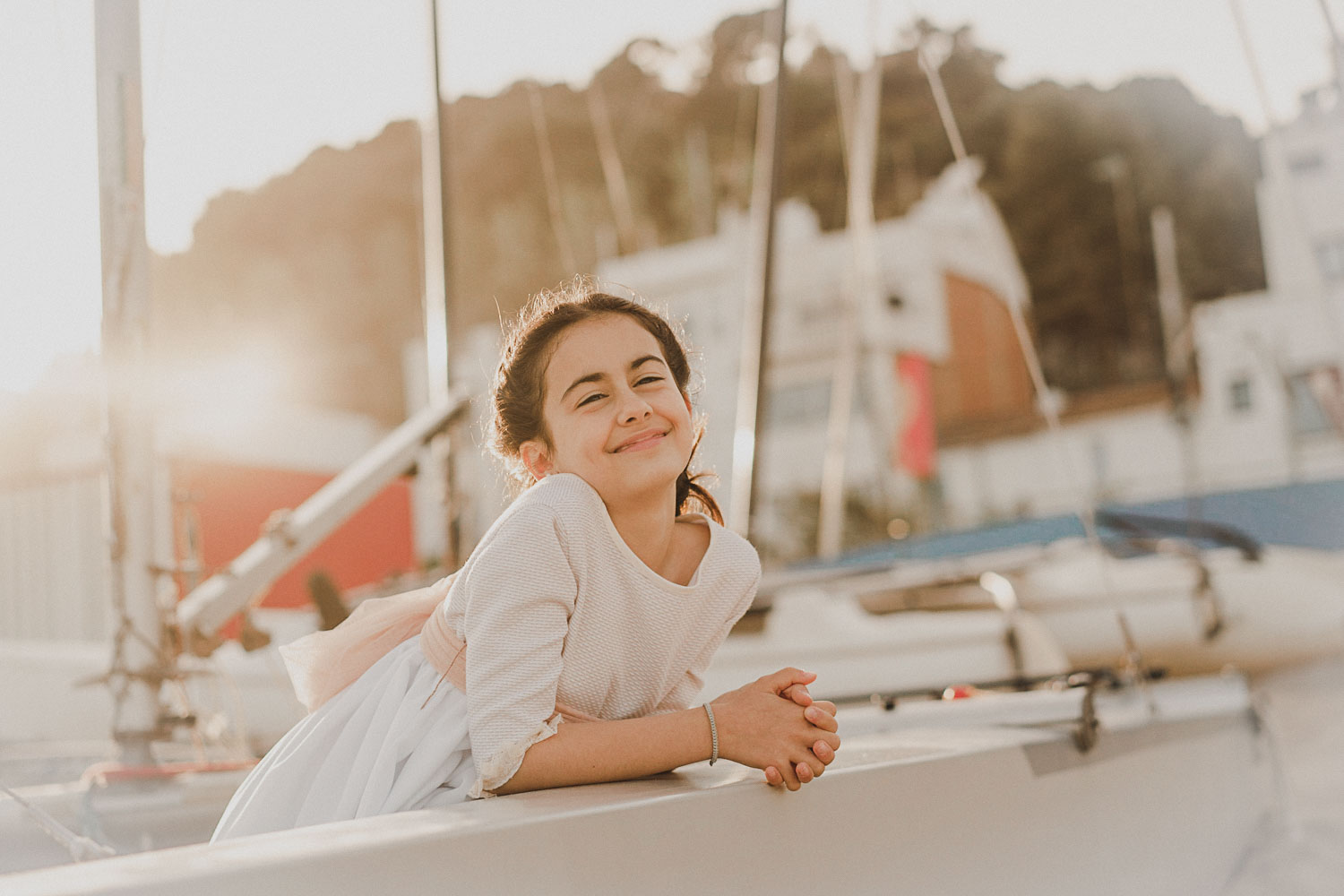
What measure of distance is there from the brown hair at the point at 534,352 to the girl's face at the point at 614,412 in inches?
0.5

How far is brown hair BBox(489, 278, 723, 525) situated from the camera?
1.20m

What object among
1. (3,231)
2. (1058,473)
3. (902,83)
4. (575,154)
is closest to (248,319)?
(575,154)

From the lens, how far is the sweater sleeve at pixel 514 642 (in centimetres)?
96

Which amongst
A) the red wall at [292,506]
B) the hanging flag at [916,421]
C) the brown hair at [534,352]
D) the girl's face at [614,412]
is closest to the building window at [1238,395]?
the hanging flag at [916,421]

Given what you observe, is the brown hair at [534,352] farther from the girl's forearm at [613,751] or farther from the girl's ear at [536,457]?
the girl's forearm at [613,751]

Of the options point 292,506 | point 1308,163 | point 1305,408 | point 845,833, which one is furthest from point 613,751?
point 1305,408

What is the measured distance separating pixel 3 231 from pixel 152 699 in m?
0.87

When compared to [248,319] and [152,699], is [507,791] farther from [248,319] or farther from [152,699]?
[248,319]

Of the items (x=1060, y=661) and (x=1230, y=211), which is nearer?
(x=1060, y=661)

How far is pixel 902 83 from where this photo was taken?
80.4 feet

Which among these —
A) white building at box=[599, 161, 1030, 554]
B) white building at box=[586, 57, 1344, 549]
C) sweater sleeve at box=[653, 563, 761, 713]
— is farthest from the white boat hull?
white building at box=[599, 161, 1030, 554]

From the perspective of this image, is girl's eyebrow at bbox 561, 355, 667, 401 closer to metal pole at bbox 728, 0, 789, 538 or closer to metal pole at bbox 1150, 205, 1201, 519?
metal pole at bbox 728, 0, 789, 538

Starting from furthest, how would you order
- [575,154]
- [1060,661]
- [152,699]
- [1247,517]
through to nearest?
[575,154]
[1247,517]
[1060,661]
[152,699]

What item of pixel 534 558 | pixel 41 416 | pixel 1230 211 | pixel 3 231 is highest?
pixel 1230 211
